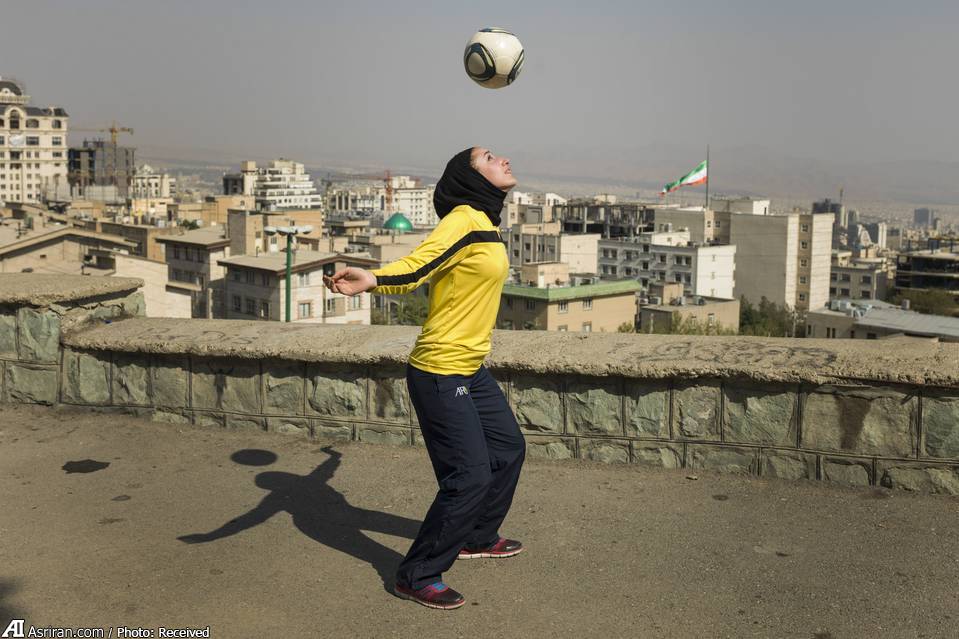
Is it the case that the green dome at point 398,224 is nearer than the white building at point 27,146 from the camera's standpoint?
Yes

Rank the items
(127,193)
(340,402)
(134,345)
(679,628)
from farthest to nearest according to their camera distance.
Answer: (127,193) → (134,345) → (340,402) → (679,628)

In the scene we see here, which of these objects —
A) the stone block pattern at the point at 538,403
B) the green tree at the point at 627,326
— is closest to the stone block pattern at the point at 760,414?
the stone block pattern at the point at 538,403

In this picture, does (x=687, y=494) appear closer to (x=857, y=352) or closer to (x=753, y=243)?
(x=857, y=352)

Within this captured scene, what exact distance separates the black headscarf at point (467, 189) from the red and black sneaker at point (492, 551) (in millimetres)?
1542

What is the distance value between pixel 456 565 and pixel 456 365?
1.03 metres

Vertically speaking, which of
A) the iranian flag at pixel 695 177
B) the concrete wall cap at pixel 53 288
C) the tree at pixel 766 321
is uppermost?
the iranian flag at pixel 695 177

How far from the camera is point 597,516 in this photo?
5.40m

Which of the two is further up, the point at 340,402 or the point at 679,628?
the point at 340,402

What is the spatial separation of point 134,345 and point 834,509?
4.88 m

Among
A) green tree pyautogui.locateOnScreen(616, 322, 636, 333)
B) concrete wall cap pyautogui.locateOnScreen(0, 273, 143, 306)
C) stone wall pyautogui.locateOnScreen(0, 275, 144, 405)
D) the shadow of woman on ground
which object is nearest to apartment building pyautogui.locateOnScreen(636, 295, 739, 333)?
green tree pyautogui.locateOnScreen(616, 322, 636, 333)

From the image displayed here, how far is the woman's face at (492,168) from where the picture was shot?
4.59 metres

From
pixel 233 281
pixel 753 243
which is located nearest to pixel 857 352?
pixel 233 281

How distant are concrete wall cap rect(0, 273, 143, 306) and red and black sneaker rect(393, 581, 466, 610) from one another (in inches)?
182

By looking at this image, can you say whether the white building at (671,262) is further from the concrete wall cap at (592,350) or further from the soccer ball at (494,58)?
the soccer ball at (494,58)
